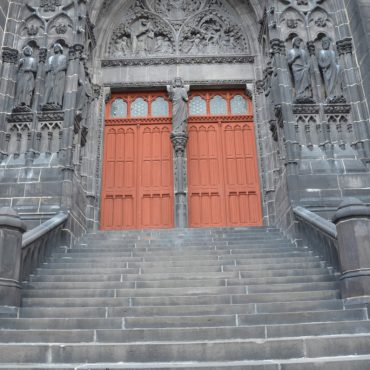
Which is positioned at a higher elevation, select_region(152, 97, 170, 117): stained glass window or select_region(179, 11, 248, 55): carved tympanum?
select_region(179, 11, 248, 55): carved tympanum

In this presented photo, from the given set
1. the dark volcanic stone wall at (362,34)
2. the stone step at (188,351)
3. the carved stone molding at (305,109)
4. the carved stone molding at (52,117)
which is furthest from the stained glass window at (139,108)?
the stone step at (188,351)

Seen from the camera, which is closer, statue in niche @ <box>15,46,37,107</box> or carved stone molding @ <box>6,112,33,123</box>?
carved stone molding @ <box>6,112,33,123</box>

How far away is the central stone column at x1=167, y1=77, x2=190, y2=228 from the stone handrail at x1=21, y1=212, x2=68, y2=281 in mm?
3063

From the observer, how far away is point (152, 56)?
1266 centimetres

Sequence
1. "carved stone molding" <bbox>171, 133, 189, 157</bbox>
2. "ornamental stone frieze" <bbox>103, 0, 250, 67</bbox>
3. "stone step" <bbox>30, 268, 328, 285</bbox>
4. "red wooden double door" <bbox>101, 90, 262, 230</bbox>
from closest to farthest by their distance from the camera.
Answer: "stone step" <bbox>30, 268, 328, 285</bbox>, "red wooden double door" <bbox>101, 90, 262, 230</bbox>, "carved stone molding" <bbox>171, 133, 189, 157</bbox>, "ornamental stone frieze" <bbox>103, 0, 250, 67</bbox>

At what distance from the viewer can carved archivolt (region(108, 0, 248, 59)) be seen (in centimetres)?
1290

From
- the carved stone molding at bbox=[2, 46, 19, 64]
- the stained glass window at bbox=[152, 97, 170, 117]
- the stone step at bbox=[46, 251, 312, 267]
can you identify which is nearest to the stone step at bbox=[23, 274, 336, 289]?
the stone step at bbox=[46, 251, 312, 267]

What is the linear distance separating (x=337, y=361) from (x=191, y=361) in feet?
4.52

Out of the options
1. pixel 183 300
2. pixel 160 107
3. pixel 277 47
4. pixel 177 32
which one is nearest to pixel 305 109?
pixel 277 47

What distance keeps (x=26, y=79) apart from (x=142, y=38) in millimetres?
4205

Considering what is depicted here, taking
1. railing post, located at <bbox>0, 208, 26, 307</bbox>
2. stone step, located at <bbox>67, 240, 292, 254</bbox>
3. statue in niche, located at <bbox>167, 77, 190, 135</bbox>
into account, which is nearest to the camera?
railing post, located at <bbox>0, 208, 26, 307</bbox>

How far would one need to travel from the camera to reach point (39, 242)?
740 cm

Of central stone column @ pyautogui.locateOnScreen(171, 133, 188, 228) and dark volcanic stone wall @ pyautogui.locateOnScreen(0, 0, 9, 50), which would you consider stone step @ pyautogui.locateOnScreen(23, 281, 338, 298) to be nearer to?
central stone column @ pyautogui.locateOnScreen(171, 133, 188, 228)

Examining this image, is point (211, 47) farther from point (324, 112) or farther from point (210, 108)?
point (324, 112)
